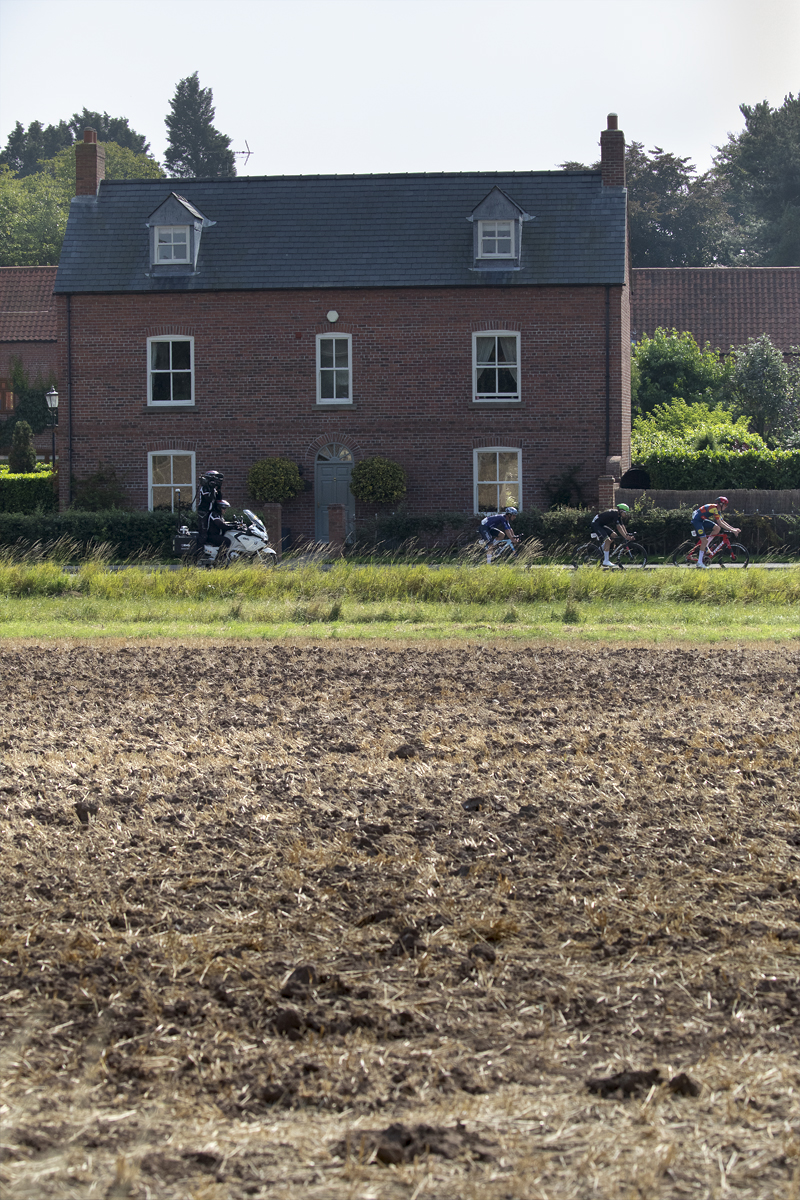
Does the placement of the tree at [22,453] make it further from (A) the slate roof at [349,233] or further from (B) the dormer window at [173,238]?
(B) the dormer window at [173,238]

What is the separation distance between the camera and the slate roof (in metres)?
30.6

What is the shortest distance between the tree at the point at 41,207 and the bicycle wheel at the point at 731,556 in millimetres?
52412

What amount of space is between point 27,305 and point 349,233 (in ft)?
95.0

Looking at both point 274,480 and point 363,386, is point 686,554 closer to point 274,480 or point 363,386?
point 363,386

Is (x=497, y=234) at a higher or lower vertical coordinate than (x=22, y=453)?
higher

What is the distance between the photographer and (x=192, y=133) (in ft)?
279

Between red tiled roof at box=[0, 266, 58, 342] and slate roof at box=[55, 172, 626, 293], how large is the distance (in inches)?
823

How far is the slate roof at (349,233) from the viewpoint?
30.6m

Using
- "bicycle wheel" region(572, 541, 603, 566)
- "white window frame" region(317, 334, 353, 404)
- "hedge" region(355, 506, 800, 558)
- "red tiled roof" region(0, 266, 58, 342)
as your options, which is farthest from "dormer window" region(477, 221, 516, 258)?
"red tiled roof" region(0, 266, 58, 342)

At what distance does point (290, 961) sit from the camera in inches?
176

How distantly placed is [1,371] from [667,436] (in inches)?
1223

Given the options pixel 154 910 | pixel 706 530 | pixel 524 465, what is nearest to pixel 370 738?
pixel 154 910

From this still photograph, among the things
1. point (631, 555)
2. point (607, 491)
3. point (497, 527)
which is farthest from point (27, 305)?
point (631, 555)

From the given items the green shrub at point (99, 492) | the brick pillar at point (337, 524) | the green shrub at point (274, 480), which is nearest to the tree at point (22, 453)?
the green shrub at point (99, 492)
